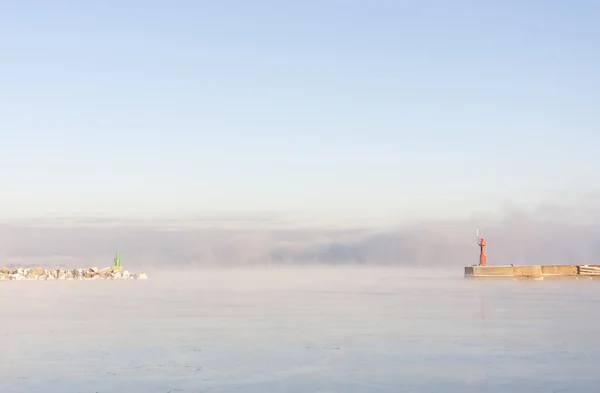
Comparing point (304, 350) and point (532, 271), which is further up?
point (532, 271)

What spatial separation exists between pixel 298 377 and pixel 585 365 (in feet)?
14.9

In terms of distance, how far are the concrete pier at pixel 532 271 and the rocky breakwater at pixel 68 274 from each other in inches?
1135

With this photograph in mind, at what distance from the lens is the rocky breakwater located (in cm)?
6662

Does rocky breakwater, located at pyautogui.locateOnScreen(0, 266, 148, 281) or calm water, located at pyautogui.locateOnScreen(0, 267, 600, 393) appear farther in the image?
rocky breakwater, located at pyautogui.locateOnScreen(0, 266, 148, 281)

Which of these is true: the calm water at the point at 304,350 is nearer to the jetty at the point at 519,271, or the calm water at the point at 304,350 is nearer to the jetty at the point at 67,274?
the jetty at the point at 519,271

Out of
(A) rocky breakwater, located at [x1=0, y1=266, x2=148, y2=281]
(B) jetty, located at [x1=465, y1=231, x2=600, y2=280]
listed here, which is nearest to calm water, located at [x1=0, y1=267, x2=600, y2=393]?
(B) jetty, located at [x1=465, y1=231, x2=600, y2=280]

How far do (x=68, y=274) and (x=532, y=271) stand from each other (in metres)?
40.5

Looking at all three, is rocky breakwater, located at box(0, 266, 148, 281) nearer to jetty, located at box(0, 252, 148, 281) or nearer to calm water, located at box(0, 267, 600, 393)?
jetty, located at box(0, 252, 148, 281)

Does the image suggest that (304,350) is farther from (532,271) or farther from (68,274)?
(68,274)

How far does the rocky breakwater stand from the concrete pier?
2884cm

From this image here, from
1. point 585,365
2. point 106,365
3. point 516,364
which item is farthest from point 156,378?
point 585,365

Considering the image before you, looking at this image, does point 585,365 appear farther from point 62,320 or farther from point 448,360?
point 62,320

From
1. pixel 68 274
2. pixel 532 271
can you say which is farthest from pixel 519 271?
pixel 68 274

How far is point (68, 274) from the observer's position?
229ft
